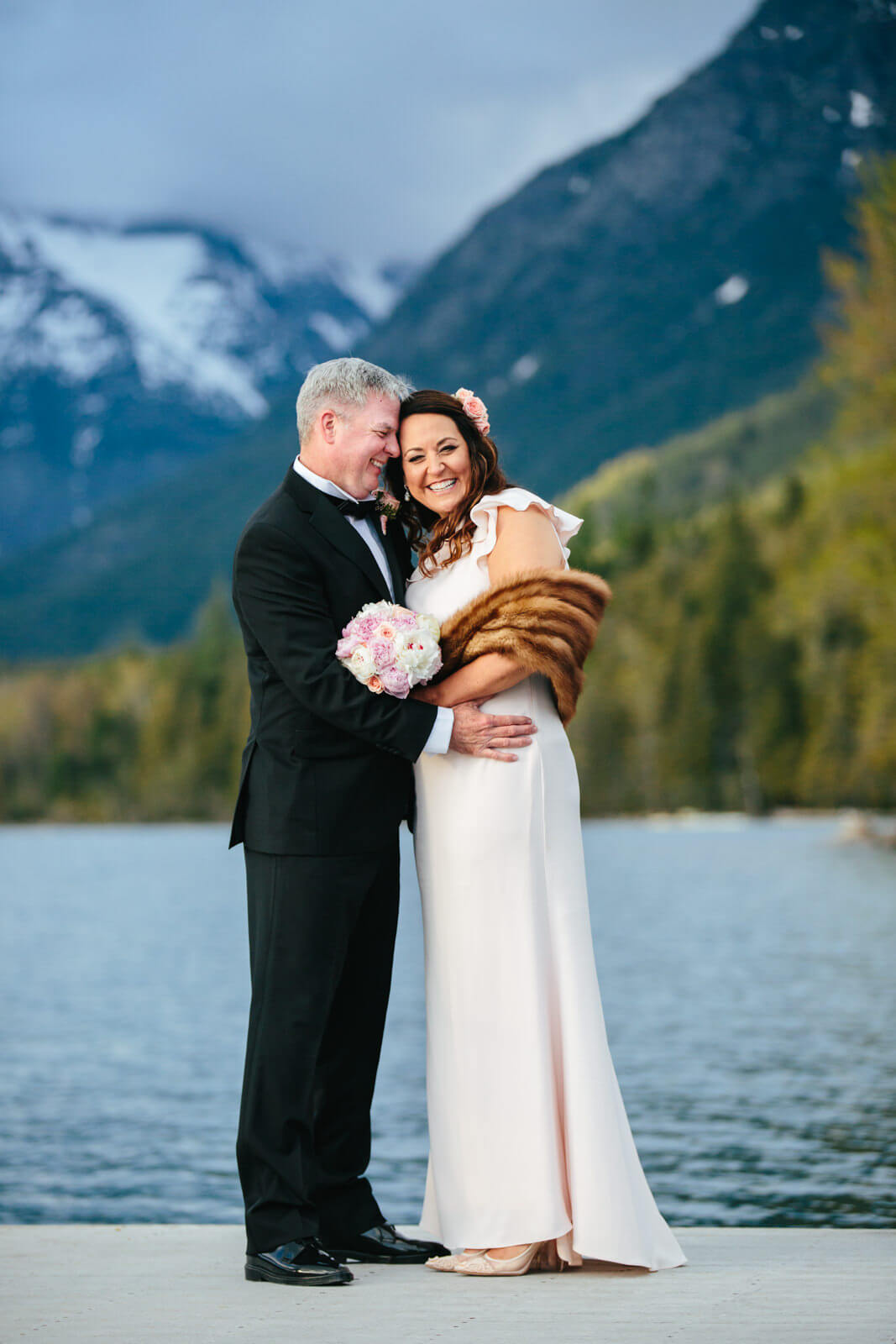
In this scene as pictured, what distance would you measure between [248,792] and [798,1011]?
1131cm

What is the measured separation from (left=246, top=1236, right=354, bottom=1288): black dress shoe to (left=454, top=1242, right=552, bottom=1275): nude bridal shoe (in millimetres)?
314

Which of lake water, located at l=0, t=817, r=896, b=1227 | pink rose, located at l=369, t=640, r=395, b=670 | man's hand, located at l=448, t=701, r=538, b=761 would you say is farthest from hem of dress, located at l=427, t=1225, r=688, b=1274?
lake water, located at l=0, t=817, r=896, b=1227

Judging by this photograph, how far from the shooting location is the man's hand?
173 inches

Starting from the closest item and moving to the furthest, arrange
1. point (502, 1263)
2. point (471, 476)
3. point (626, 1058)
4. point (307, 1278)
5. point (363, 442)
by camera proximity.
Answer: point (307, 1278), point (502, 1263), point (363, 442), point (471, 476), point (626, 1058)

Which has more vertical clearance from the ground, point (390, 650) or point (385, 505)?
point (385, 505)

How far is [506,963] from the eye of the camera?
441cm

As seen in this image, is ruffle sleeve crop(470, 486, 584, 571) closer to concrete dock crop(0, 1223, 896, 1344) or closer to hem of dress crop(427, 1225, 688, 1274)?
hem of dress crop(427, 1225, 688, 1274)

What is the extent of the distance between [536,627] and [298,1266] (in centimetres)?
181

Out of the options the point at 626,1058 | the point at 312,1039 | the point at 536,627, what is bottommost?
the point at 626,1058

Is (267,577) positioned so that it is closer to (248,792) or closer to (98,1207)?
(248,792)

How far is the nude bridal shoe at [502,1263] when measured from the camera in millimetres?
4293

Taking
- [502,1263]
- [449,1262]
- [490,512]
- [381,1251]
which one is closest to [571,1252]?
[502,1263]

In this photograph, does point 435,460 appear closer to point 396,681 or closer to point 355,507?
point 355,507

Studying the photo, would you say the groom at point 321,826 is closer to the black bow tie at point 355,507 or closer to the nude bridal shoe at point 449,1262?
the black bow tie at point 355,507
